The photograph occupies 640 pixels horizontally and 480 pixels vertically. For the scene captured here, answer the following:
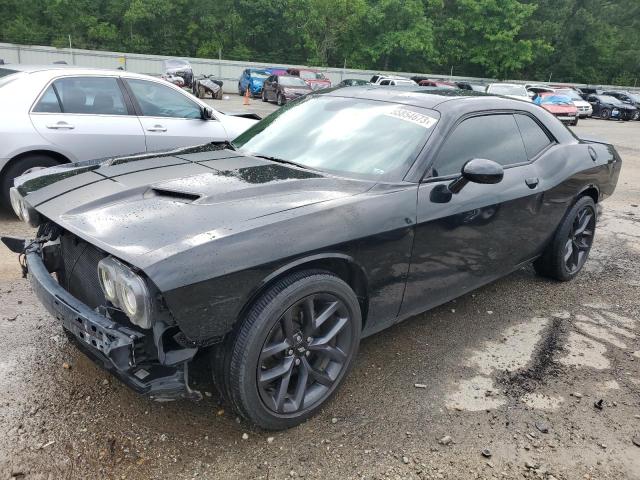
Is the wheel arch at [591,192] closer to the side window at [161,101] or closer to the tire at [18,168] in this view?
the side window at [161,101]

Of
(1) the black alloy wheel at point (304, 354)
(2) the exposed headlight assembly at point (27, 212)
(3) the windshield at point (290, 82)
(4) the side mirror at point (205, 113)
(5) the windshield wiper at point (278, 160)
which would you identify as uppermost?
(5) the windshield wiper at point (278, 160)

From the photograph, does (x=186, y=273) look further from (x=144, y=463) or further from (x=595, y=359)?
(x=595, y=359)

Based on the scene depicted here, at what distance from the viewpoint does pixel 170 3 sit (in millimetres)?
45500

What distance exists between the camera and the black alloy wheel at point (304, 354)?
8.09ft

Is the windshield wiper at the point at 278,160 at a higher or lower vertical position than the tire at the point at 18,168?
higher

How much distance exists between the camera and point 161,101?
6152 mm

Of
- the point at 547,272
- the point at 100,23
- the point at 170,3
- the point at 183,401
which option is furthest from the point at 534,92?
the point at 100,23

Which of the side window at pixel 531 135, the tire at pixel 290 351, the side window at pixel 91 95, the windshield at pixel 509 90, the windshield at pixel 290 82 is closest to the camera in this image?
the tire at pixel 290 351

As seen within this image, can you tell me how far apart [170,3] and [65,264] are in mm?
48877

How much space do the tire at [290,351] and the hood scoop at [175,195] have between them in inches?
24.1

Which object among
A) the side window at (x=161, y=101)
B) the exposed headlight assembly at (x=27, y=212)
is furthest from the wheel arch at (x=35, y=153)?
the exposed headlight assembly at (x=27, y=212)

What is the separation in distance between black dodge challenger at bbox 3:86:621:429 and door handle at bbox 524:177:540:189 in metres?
0.03

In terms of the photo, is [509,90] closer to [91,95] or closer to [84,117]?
[91,95]

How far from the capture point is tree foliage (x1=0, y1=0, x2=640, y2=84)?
144ft
